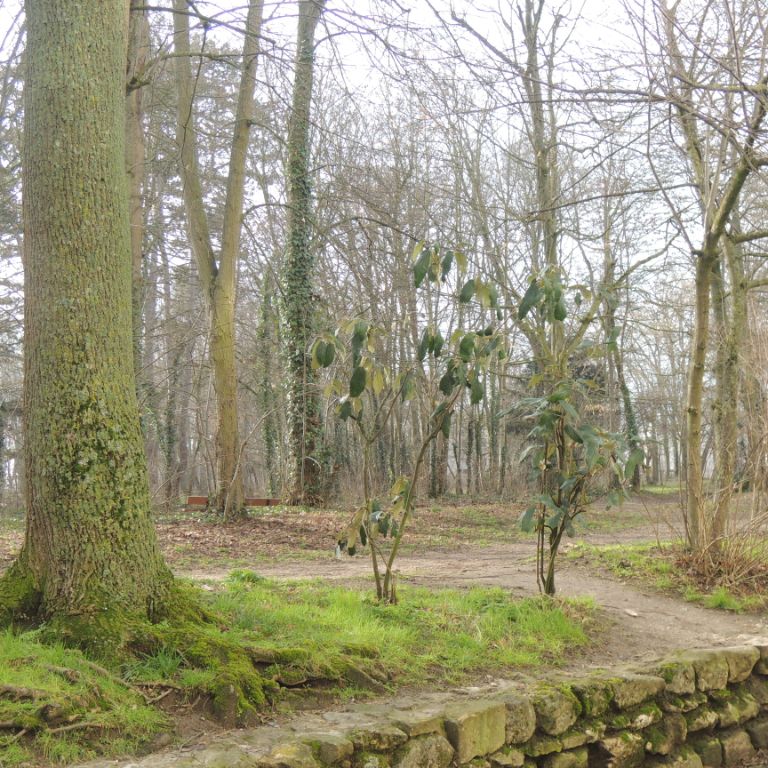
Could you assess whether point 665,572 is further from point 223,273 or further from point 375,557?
point 223,273

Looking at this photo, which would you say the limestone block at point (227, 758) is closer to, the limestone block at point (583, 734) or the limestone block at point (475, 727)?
the limestone block at point (475, 727)

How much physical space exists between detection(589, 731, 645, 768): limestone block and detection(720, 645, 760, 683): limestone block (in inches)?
42.3

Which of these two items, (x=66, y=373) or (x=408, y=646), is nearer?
(x=66, y=373)

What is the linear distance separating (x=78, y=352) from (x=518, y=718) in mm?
2850

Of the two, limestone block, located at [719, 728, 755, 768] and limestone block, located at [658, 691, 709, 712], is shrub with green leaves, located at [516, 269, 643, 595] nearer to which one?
limestone block, located at [658, 691, 709, 712]

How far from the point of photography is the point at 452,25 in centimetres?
517

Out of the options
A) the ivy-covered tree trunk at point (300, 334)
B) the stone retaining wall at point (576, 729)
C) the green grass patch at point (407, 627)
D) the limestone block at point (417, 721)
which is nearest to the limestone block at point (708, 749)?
the stone retaining wall at point (576, 729)

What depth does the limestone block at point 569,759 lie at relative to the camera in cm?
392

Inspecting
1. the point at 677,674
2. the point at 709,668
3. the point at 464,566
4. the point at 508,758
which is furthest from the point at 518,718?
the point at 464,566

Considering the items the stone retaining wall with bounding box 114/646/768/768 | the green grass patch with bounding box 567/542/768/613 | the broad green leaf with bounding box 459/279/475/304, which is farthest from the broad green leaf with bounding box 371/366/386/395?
the green grass patch with bounding box 567/542/768/613

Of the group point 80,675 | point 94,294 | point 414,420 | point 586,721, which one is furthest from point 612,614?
point 414,420

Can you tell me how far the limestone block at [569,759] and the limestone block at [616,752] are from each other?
0.30 ft

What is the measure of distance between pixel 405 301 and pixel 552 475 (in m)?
10.1

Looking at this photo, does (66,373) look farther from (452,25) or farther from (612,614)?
(612,614)
